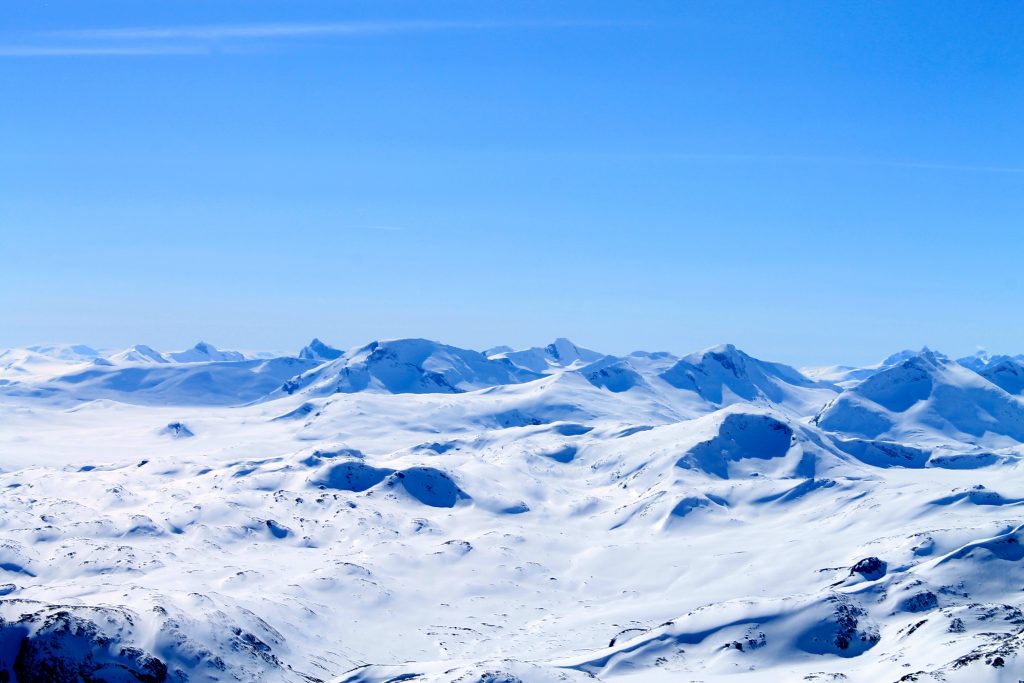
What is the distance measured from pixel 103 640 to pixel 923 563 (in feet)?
457

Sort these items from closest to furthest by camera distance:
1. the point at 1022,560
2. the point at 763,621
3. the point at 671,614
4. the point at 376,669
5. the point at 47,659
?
the point at 47,659 → the point at 376,669 → the point at 763,621 → the point at 1022,560 → the point at 671,614

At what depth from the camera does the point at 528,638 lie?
16725 cm

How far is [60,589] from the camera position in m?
181

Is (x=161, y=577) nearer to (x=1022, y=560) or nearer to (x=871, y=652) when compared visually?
(x=871, y=652)

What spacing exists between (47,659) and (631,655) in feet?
261

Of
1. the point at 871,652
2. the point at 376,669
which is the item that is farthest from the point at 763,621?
the point at 376,669

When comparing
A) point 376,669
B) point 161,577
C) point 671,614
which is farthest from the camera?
point 161,577

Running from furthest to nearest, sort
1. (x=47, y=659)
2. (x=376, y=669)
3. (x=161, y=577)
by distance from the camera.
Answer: (x=161, y=577) < (x=376, y=669) < (x=47, y=659)

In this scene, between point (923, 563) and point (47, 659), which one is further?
point (923, 563)

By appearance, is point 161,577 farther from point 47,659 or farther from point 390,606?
point 47,659

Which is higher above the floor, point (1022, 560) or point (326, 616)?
point (1022, 560)

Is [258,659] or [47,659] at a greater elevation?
[47,659]

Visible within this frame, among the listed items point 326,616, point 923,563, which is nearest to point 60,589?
point 326,616

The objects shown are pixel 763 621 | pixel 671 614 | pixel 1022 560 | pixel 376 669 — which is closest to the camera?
pixel 376 669
